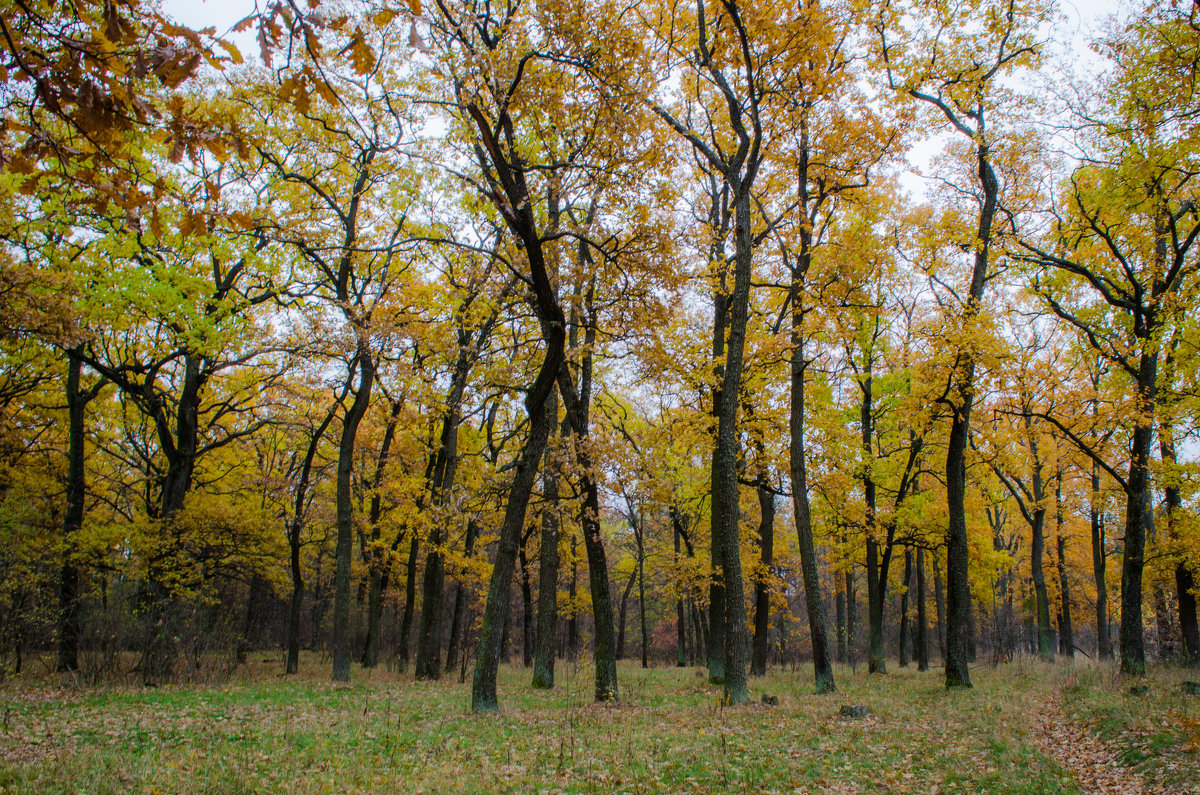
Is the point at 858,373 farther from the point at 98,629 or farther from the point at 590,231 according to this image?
the point at 98,629

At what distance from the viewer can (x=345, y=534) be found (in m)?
15.0

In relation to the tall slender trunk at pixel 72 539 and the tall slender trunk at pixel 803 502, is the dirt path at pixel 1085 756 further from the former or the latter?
the tall slender trunk at pixel 72 539

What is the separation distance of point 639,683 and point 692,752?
9.05 meters

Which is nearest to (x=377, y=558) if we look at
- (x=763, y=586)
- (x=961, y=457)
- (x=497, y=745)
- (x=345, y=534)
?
(x=345, y=534)

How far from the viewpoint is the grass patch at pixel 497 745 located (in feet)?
16.5

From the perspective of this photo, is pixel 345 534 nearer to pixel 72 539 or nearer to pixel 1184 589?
pixel 72 539

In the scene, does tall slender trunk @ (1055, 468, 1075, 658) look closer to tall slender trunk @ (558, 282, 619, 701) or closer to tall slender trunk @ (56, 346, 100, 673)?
tall slender trunk @ (558, 282, 619, 701)

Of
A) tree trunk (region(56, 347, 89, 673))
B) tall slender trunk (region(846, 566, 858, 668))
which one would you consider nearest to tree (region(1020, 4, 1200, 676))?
tall slender trunk (region(846, 566, 858, 668))

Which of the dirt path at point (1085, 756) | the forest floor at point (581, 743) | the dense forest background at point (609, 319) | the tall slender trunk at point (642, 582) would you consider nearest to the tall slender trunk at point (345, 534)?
the dense forest background at point (609, 319)

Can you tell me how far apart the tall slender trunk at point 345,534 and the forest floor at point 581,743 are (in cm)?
313

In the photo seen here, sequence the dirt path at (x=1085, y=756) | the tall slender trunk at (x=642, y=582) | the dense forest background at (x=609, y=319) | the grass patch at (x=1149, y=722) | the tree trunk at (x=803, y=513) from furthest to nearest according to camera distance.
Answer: the tall slender trunk at (x=642, y=582) → the tree trunk at (x=803, y=513) → the dense forest background at (x=609, y=319) → the grass patch at (x=1149, y=722) → the dirt path at (x=1085, y=756)

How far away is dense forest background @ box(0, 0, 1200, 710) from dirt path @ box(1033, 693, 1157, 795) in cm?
421

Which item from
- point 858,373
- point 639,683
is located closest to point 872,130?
point 858,373

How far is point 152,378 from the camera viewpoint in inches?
667
